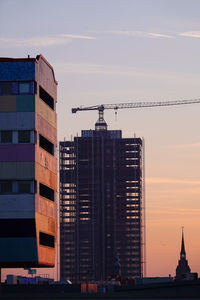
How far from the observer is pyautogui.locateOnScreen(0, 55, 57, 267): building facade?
145375 mm

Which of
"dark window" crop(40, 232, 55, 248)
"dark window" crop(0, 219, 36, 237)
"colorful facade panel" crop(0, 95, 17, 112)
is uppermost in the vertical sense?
"colorful facade panel" crop(0, 95, 17, 112)

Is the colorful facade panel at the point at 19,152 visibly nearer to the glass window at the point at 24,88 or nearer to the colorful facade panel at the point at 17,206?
the colorful facade panel at the point at 17,206

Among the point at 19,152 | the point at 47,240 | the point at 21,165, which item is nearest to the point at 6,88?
the point at 19,152

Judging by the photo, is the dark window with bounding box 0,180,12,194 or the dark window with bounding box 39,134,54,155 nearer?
the dark window with bounding box 0,180,12,194

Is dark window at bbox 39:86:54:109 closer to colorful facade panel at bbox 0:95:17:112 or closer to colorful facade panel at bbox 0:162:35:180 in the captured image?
colorful facade panel at bbox 0:95:17:112

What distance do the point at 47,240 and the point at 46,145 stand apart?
58.9ft

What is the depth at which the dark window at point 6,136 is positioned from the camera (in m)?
147

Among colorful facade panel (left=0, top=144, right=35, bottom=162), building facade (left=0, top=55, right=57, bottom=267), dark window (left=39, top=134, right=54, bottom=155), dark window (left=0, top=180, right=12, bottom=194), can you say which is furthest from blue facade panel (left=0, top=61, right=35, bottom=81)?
dark window (left=0, top=180, right=12, bottom=194)

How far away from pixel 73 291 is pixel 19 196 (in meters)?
19.0

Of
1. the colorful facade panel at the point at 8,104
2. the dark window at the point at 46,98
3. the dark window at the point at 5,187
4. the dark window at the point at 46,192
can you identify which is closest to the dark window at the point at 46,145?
the dark window at the point at 46,192

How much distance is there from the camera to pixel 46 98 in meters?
160

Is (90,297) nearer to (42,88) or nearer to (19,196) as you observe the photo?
(19,196)

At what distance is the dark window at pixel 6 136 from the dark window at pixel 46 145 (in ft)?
22.8

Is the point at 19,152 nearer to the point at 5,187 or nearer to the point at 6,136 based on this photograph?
the point at 6,136
